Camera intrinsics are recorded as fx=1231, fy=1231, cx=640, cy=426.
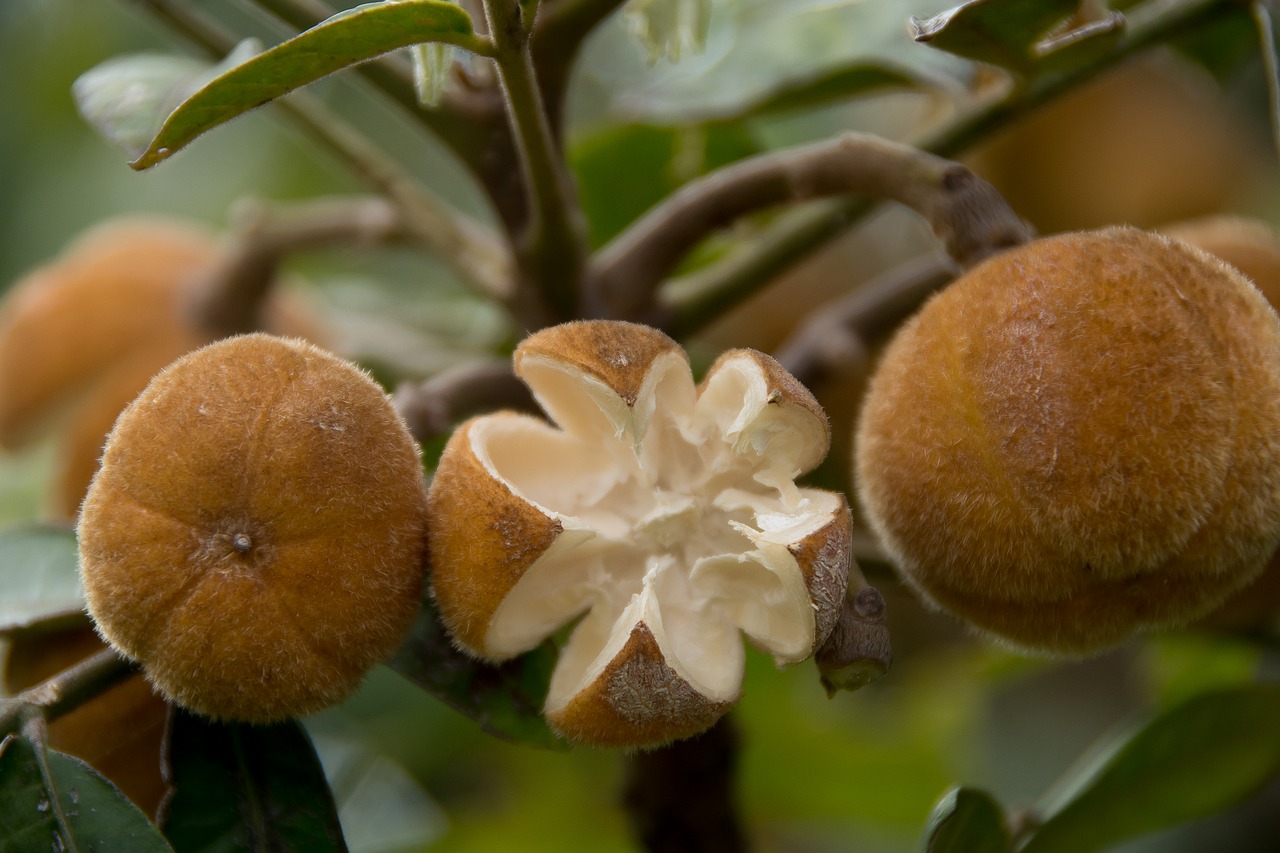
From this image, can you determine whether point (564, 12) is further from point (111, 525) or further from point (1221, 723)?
point (1221, 723)

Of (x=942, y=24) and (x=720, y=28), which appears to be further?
(x=720, y=28)

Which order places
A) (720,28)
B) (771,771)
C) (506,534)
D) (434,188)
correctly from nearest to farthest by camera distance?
1. (506,534)
2. (720,28)
3. (771,771)
4. (434,188)

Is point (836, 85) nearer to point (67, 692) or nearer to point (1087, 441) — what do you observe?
point (1087, 441)

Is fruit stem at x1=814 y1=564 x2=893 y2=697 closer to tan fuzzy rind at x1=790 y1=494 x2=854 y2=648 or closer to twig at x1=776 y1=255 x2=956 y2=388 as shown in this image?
tan fuzzy rind at x1=790 y1=494 x2=854 y2=648

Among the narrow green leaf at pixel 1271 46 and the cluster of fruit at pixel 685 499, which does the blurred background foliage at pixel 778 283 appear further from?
Result: the cluster of fruit at pixel 685 499

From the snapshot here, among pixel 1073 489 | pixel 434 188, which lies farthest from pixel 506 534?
pixel 434 188

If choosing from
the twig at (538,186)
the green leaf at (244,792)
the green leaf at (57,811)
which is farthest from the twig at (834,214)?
the green leaf at (57,811)

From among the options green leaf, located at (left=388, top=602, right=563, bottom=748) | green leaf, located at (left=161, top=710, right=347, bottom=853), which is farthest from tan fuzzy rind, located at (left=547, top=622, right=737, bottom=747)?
green leaf, located at (left=161, top=710, right=347, bottom=853)
